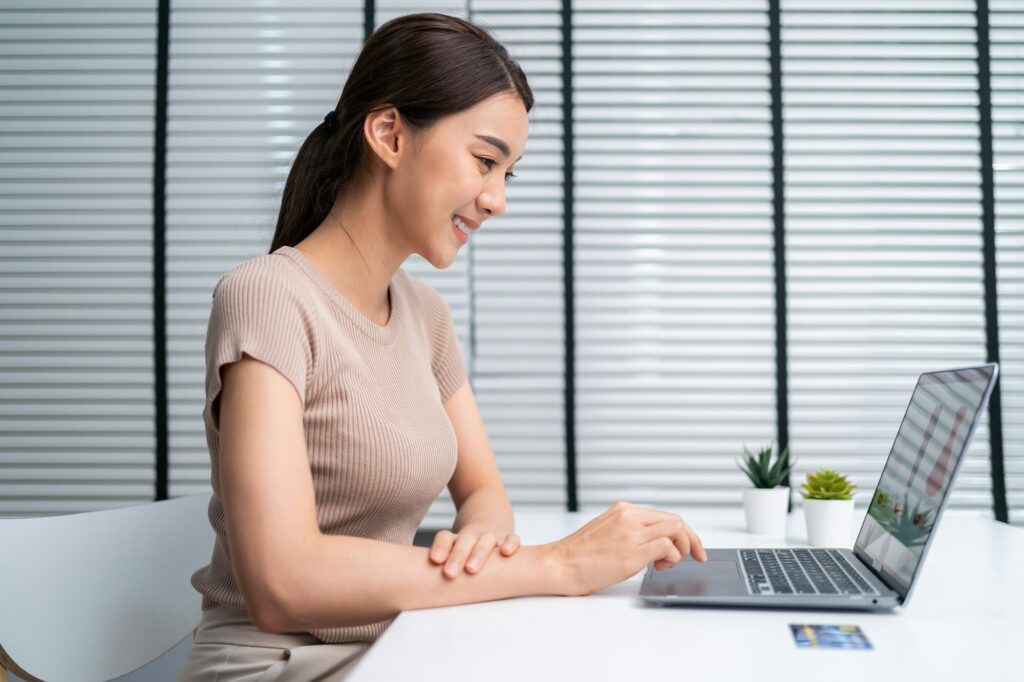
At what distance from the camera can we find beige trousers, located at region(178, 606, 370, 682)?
106 centimetres

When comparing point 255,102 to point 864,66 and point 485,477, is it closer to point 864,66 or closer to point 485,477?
point 485,477

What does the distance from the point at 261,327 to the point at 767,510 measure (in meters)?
1.04

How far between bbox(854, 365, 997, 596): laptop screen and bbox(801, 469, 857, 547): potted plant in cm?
11

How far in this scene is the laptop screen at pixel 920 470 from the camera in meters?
0.92

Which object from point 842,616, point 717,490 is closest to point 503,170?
point 842,616

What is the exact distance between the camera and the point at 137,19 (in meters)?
2.79

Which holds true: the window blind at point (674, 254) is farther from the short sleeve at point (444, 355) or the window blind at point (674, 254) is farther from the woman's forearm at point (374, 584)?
the woman's forearm at point (374, 584)

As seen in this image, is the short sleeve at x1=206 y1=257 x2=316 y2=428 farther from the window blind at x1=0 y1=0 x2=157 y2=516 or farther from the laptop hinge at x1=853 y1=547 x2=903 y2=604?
the window blind at x1=0 y1=0 x2=157 y2=516

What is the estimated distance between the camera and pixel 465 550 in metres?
0.99

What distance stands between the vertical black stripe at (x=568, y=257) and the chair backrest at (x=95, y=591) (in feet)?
4.47

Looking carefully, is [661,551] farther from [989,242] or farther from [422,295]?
[989,242]

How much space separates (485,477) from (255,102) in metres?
1.88

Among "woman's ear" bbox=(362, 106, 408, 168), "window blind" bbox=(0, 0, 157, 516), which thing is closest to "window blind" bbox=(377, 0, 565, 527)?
"window blind" bbox=(0, 0, 157, 516)

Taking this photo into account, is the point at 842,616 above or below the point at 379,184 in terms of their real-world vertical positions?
below
